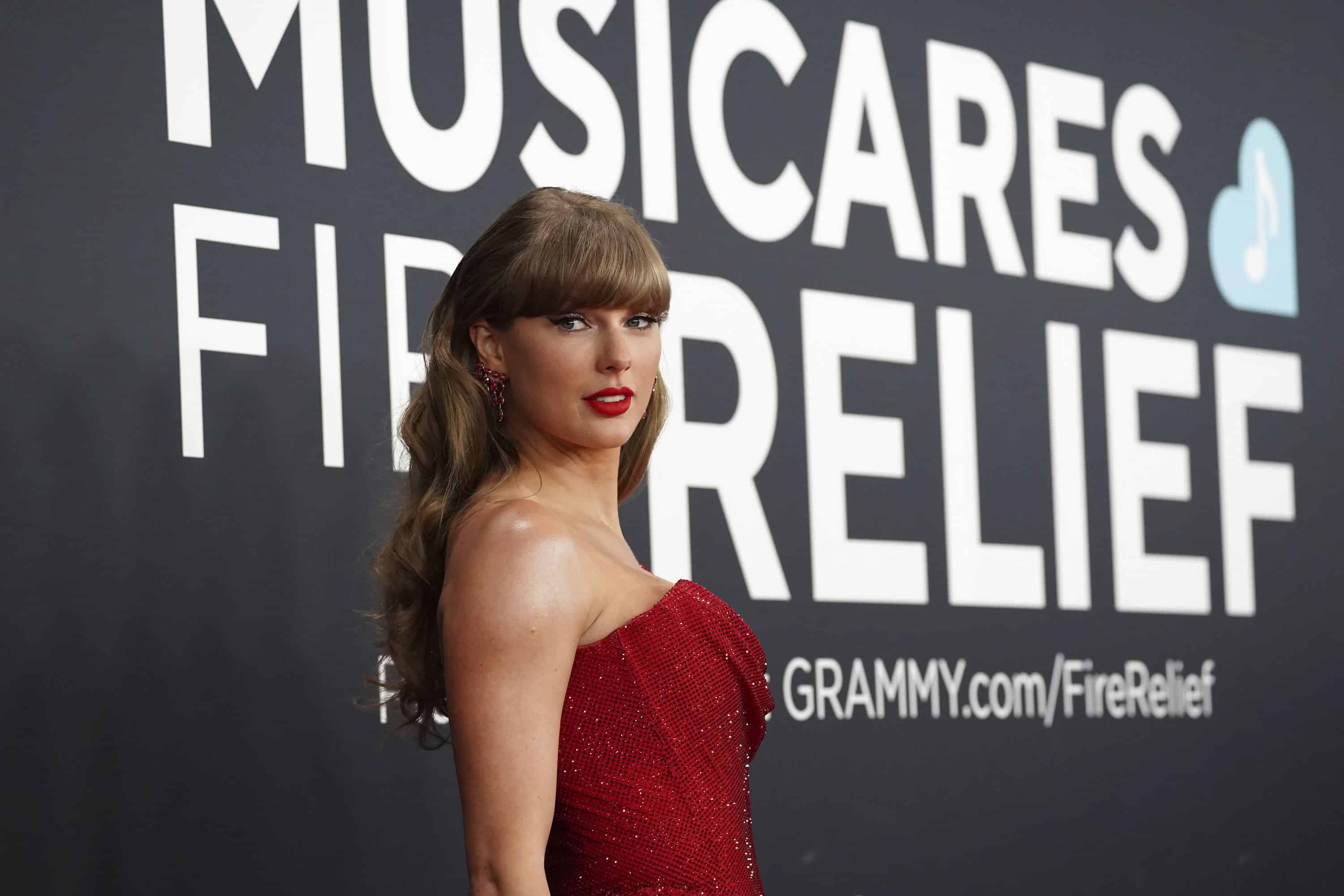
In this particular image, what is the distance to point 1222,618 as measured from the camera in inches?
173

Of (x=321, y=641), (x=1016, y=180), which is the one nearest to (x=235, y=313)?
(x=321, y=641)

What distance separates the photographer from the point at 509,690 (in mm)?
1665

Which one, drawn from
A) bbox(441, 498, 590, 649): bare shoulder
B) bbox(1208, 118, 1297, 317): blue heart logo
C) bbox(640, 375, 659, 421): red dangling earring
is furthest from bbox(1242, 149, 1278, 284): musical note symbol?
bbox(441, 498, 590, 649): bare shoulder

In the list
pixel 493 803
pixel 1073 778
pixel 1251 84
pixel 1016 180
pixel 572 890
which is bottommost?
pixel 1073 778

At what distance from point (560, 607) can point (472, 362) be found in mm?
368

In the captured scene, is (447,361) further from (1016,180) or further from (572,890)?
(1016,180)

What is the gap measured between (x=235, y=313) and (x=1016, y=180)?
6.96 feet

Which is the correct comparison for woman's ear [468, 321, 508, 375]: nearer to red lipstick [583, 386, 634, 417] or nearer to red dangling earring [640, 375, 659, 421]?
red lipstick [583, 386, 634, 417]

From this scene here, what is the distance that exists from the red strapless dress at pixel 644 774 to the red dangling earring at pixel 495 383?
11.8 inches

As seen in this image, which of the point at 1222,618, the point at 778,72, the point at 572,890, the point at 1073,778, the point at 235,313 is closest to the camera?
the point at 572,890

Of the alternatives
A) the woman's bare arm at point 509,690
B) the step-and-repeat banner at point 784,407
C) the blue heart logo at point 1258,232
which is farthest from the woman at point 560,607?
the blue heart logo at point 1258,232

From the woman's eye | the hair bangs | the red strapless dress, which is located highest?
the hair bangs

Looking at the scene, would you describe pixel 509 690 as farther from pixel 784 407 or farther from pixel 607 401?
pixel 784 407

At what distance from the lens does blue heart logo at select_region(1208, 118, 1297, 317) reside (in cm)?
457
